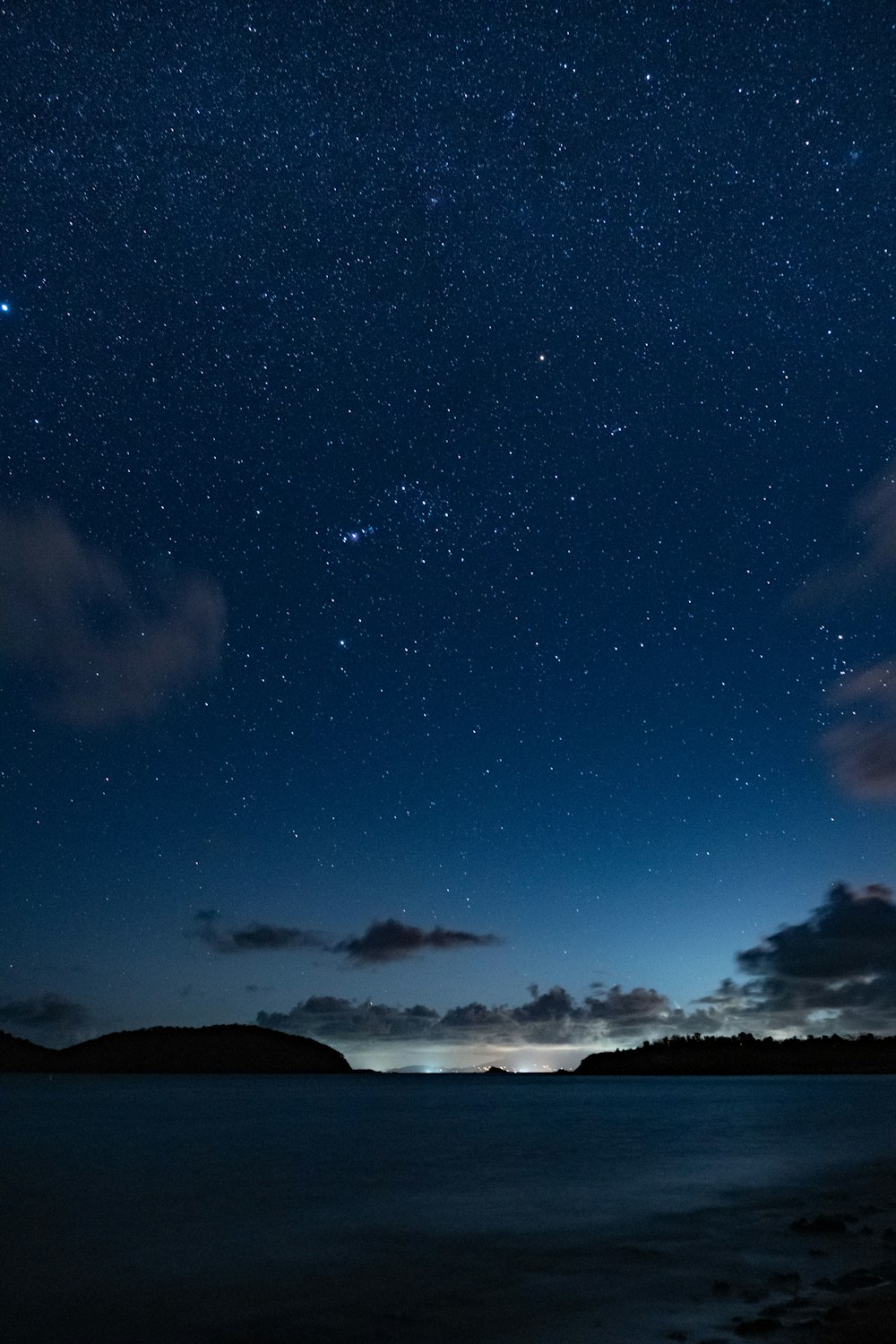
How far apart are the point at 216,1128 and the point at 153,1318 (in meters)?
50.9

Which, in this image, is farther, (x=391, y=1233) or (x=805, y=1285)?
(x=391, y=1233)

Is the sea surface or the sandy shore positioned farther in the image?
the sea surface

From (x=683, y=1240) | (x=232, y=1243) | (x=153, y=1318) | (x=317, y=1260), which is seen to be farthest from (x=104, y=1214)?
(x=683, y=1240)

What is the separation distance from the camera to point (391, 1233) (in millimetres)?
22141

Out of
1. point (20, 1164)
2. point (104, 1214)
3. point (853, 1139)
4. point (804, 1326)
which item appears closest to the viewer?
point (804, 1326)

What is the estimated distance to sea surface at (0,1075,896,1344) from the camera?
13.8 metres

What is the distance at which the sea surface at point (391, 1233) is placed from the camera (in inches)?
545

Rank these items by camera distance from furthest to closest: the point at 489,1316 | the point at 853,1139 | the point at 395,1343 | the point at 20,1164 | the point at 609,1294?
the point at 853,1139 < the point at 20,1164 < the point at 609,1294 < the point at 489,1316 < the point at 395,1343

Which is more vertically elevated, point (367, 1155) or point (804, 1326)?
point (367, 1155)

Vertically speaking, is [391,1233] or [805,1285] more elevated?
[391,1233]

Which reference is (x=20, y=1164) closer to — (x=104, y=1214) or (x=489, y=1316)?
(x=104, y=1214)

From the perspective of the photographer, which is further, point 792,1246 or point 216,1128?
point 216,1128

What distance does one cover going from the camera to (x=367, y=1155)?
141 ft

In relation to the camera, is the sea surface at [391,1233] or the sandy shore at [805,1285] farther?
the sea surface at [391,1233]
